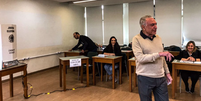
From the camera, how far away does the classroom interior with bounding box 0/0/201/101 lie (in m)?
3.59

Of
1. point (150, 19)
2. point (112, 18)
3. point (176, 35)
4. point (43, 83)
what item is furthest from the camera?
point (112, 18)

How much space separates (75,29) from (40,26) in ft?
6.60

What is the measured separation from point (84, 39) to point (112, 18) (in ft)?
8.00

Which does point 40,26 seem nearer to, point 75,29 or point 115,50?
point 75,29

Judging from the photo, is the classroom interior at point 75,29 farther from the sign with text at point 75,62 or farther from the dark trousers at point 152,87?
the dark trousers at point 152,87

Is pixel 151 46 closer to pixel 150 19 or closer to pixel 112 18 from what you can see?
pixel 150 19

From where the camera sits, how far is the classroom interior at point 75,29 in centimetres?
359

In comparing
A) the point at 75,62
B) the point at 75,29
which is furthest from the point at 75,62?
the point at 75,29

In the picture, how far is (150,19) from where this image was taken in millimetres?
1687

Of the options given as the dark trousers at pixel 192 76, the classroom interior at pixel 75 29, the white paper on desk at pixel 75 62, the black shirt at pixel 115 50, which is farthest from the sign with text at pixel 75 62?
the dark trousers at pixel 192 76

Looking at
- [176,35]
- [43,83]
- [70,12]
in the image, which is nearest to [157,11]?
[176,35]

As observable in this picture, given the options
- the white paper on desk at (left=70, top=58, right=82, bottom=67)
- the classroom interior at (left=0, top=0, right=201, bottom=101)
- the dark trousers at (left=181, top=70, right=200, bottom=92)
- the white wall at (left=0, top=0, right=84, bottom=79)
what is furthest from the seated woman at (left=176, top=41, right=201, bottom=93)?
the white wall at (left=0, top=0, right=84, bottom=79)

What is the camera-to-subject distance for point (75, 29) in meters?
7.41

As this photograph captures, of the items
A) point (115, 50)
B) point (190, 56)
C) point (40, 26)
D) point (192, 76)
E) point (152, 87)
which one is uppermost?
point (40, 26)
